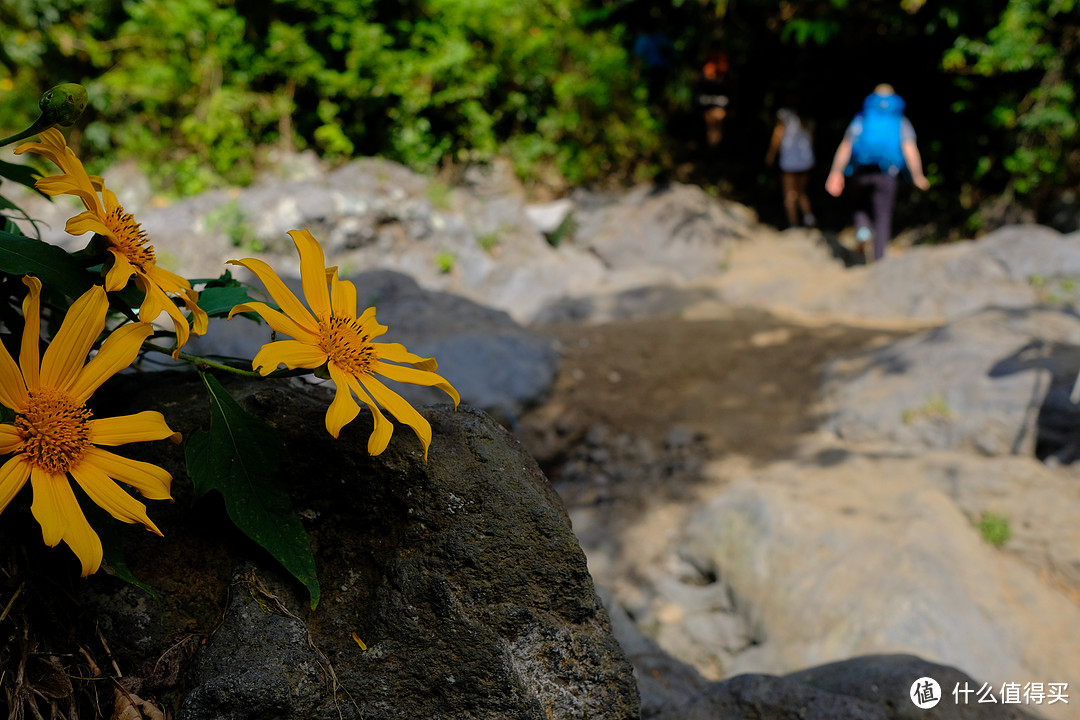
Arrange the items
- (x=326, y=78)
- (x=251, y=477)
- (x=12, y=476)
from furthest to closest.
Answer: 1. (x=326, y=78)
2. (x=251, y=477)
3. (x=12, y=476)

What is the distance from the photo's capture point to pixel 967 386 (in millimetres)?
4340

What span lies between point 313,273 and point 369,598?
0.49 m

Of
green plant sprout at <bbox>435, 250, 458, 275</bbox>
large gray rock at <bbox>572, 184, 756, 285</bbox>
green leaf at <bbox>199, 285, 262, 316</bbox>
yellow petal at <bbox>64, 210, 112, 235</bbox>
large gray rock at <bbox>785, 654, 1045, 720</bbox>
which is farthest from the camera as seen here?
large gray rock at <bbox>572, 184, 756, 285</bbox>

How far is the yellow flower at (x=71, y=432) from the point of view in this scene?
2.77ft

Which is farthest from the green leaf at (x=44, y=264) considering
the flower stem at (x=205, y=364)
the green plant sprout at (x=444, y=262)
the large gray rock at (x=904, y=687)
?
the green plant sprout at (x=444, y=262)

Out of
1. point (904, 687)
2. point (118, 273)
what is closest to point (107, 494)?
point (118, 273)

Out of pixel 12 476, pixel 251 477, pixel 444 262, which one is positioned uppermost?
pixel 12 476

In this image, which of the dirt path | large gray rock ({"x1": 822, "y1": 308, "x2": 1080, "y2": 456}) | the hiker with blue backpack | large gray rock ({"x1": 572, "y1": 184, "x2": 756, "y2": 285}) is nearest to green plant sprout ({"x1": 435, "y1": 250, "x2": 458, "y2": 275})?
large gray rock ({"x1": 572, "y1": 184, "x2": 756, "y2": 285})

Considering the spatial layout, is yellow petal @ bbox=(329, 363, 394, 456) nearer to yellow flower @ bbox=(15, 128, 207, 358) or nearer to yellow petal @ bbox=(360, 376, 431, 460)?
yellow petal @ bbox=(360, 376, 431, 460)

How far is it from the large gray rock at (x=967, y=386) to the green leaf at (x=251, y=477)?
162 inches

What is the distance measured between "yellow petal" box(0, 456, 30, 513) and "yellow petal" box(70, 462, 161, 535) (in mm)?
47

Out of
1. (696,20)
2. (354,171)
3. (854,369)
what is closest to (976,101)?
(696,20)

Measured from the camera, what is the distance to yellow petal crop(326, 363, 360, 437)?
0.96m

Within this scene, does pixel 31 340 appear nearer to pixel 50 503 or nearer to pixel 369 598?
pixel 50 503
